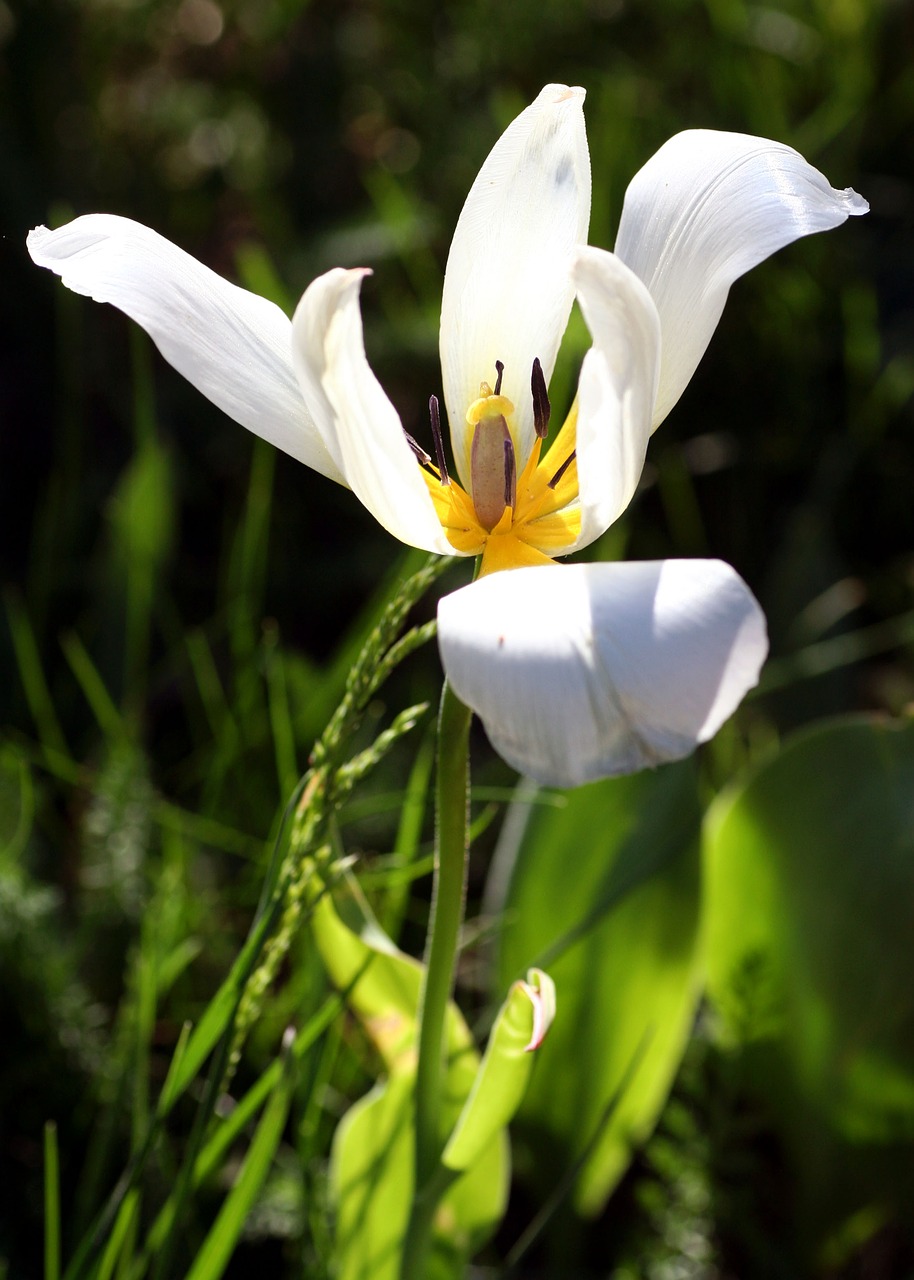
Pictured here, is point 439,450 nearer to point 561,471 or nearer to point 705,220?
point 561,471

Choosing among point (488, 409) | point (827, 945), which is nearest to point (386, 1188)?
point (827, 945)

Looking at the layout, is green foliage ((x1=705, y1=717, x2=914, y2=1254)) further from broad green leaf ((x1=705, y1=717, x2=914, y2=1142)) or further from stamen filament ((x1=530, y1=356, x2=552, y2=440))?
stamen filament ((x1=530, y1=356, x2=552, y2=440))

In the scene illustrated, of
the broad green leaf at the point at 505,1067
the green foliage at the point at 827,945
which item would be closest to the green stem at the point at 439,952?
the broad green leaf at the point at 505,1067

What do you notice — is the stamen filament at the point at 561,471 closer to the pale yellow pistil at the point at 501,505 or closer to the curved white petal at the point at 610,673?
the pale yellow pistil at the point at 501,505

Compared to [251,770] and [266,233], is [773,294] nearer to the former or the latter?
[266,233]

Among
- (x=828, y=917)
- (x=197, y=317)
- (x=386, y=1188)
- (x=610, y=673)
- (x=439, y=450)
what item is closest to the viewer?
(x=610, y=673)

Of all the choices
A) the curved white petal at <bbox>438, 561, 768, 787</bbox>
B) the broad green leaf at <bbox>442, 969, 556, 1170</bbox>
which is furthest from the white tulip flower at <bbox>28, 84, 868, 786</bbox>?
the broad green leaf at <bbox>442, 969, 556, 1170</bbox>
